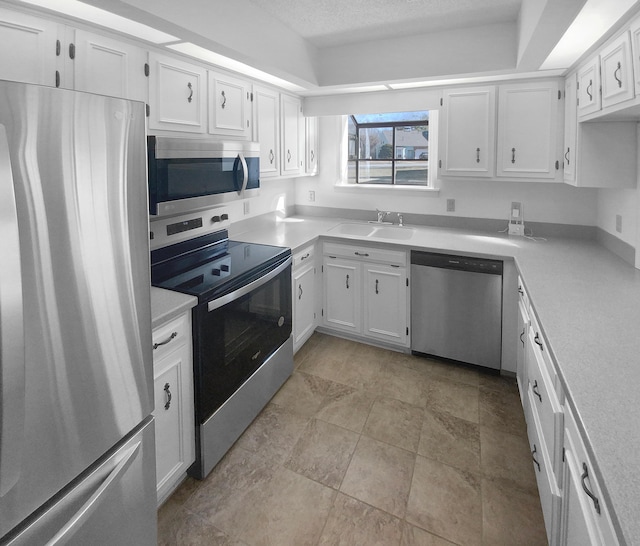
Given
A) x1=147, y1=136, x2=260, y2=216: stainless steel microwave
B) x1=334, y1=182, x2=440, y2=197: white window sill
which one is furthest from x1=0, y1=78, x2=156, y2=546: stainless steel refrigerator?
x1=334, y1=182, x2=440, y2=197: white window sill

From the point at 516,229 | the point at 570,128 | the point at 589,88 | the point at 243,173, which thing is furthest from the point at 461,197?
the point at 243,173

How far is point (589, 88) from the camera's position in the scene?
2217 millimetres

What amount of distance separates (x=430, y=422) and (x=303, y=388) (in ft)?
2.82

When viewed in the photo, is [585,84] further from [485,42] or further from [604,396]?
[604,396]

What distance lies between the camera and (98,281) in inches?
38.4

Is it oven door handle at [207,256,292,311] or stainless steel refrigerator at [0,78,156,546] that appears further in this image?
oven door handle at [207,256,292,311]

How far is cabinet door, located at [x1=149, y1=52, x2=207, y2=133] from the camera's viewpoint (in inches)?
78.0

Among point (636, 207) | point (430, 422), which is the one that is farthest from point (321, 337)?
point (636, 207)

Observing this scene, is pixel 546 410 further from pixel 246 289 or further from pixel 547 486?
pixel 246 289

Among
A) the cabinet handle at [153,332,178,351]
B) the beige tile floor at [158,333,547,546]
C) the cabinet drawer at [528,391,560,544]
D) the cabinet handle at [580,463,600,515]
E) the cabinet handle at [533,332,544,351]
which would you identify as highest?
the cabinet handle at [153,332,178,351]

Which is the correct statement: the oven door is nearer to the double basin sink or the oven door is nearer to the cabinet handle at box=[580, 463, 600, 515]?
the double basin sink

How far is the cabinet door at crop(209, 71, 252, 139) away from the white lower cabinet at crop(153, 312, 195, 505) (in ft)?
4.31

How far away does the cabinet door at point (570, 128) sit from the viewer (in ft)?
8.21

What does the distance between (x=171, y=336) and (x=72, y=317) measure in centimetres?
79
